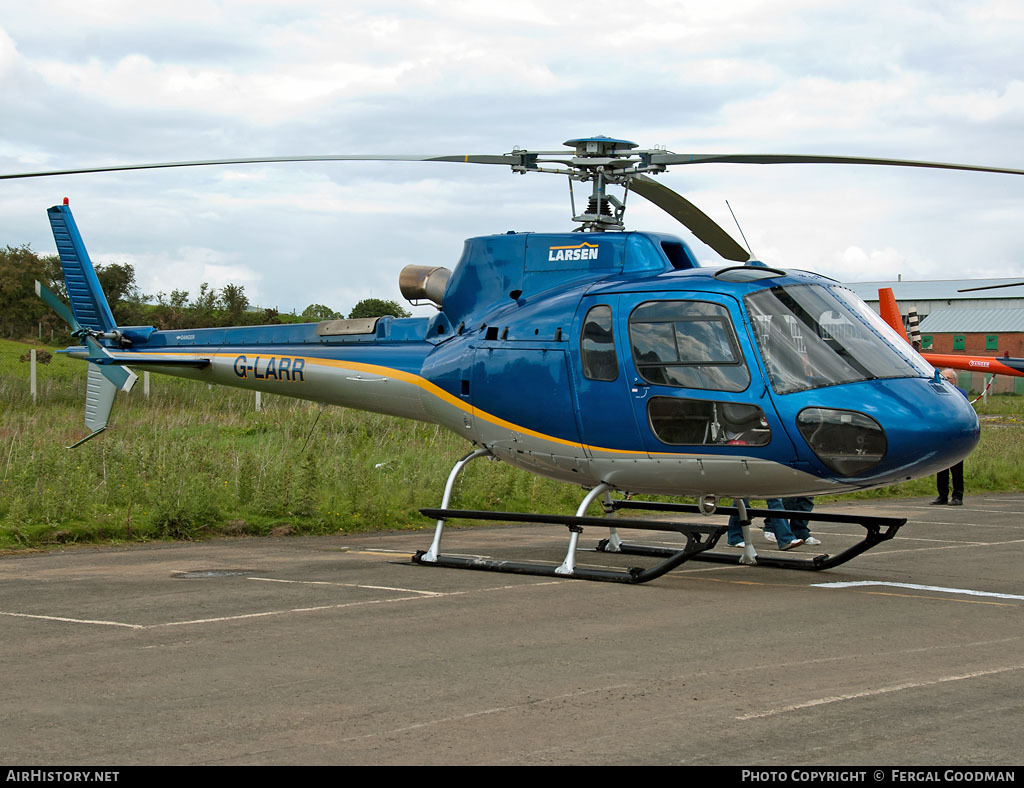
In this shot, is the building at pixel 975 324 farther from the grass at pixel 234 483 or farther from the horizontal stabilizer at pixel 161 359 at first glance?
the horizontal stabilizer at pixel 161 359

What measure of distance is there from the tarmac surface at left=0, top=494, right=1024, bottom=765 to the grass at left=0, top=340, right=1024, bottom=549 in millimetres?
1418

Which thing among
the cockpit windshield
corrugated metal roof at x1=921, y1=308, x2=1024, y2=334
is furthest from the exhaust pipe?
corrugated metal roof at x1=921, y1=308, x2=1024, y2=334

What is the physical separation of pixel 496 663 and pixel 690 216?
6.09 metres

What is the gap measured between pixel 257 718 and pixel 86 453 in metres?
11.5

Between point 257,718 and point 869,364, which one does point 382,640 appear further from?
point 869,364

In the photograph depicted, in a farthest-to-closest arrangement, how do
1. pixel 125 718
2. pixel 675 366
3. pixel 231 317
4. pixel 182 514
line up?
1. pixel 231 317
2. pixel 182 514
3. pixel 675 366
4. pixel 125 718

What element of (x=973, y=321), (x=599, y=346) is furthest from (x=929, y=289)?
(x=599, y=346)

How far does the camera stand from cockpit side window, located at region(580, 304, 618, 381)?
33.7 feet

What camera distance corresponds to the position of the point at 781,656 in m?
7.26

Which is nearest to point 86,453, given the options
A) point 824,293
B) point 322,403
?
point 322,403

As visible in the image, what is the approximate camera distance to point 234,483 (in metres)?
15.5

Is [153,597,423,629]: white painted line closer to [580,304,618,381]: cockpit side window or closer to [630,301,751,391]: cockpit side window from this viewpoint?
[580,304,618,381]: cockpit side window

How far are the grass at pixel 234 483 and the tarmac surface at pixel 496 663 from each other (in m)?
1.42

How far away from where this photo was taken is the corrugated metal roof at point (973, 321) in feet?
288
